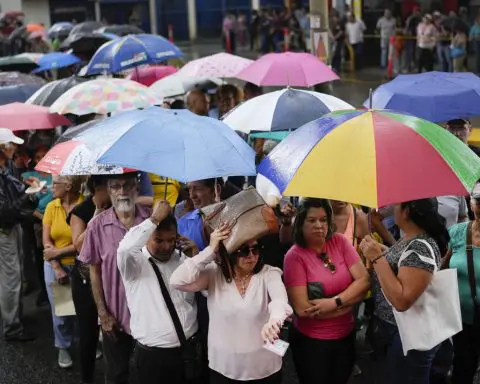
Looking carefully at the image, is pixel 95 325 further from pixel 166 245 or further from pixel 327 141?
pixel 327 141

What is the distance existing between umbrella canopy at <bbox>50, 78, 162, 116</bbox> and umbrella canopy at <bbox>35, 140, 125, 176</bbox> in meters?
1.11

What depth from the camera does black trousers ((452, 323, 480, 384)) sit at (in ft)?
15.6

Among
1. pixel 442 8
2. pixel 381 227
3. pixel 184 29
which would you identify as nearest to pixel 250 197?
pixel 381 227

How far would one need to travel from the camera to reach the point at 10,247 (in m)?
6.44

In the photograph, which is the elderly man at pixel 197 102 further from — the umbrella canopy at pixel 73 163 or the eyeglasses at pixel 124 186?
the eyeglasses at pixel 124 186

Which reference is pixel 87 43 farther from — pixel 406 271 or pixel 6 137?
pixel 406 271

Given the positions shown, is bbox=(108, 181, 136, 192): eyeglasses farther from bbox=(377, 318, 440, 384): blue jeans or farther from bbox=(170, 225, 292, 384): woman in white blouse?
bbox=(377, 318, 440, 384): blue jeans

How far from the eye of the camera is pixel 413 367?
4113 mm

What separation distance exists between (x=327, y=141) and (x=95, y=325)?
2.53 m

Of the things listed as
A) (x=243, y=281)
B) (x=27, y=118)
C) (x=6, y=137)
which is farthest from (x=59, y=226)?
(x=243, y=281)

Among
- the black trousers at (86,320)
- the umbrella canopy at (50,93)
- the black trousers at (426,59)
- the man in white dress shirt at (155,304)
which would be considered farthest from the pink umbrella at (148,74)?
the black trousers at (426,59)

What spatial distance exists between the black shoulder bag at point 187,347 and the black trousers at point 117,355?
69cm

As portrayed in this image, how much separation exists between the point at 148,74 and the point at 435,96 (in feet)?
17.5

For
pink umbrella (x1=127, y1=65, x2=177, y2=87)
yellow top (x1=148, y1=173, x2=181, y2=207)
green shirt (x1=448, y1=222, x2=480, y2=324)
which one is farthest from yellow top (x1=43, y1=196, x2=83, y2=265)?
pink umbrella (x1=127, y1=65, x2=177, y2=87)
